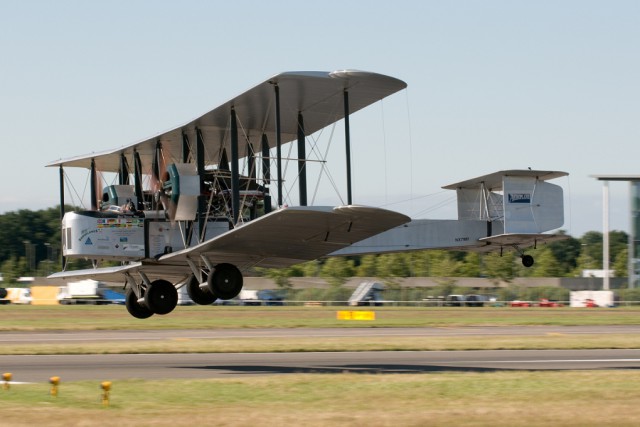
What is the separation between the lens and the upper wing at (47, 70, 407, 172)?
1841 centimetres

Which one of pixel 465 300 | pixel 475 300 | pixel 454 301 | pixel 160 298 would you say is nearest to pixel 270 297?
pixel 454 301

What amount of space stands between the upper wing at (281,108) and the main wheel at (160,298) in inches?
130

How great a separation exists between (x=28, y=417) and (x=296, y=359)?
1256 cm

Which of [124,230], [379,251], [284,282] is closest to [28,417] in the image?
[124,230]

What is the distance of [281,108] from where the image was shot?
20.6 meters

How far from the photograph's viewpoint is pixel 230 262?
2189 centimetres

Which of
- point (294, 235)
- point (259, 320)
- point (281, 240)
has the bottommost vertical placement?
point (259, 320)

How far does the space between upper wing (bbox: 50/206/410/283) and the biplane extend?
0.03m

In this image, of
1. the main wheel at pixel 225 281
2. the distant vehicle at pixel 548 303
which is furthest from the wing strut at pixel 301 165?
the distant vehicle at pixel 548 303

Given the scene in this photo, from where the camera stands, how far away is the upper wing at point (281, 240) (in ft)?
58.4

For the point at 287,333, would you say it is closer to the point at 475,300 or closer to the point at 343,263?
the point at 475,300

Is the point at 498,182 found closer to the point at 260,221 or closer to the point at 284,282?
the point at 260,221

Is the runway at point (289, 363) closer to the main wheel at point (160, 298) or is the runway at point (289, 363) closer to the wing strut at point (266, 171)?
the main wheel at point (160, 298)

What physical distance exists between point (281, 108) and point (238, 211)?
2488 millimetres
